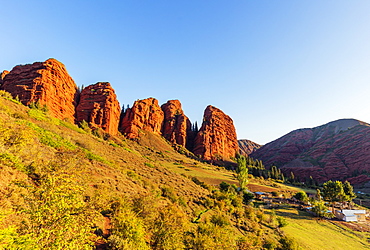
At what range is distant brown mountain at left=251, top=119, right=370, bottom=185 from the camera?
9989cm

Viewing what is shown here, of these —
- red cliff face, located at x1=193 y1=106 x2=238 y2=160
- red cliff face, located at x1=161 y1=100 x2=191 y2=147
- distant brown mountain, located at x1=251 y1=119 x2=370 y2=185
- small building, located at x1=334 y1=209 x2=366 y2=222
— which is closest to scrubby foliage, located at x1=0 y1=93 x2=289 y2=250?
small building, located at x1=334 y1=209 x2=366 y2=222

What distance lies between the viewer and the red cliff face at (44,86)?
62375 mm

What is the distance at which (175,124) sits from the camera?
119 m

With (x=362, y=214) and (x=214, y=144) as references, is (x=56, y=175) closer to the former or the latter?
(x=362, y=214)

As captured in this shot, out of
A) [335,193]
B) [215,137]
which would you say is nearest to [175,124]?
[215,137]

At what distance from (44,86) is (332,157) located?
546 ft

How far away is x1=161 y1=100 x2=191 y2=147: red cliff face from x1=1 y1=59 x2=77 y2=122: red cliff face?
54960 mm

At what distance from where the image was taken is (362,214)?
3544 cm

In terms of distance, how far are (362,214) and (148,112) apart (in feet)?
324

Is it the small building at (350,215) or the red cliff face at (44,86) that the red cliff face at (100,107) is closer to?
the red cliff face at (44,86)

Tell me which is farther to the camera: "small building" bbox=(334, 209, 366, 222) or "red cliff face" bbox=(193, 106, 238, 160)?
"red cliff face" bbox=(193, 106, 238, 160)

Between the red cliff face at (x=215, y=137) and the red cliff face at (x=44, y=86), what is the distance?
238 feet

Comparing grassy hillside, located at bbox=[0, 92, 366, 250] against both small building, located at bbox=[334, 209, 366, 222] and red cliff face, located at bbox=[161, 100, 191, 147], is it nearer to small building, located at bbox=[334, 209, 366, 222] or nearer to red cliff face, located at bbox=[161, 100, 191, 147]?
small building, located at bbox=[334, 209, 366, 222]

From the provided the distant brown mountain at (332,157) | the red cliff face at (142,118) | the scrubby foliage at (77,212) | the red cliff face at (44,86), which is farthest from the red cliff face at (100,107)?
the distant brown mountain at (332,157)
